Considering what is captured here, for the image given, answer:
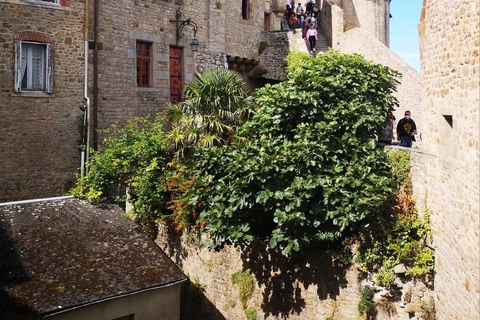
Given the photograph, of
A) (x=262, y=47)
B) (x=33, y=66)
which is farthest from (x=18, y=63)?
(x=262, y=47)

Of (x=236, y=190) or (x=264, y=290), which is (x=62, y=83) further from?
(x=264, y=290)

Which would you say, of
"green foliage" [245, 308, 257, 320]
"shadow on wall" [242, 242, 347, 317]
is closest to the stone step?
"shadow on wall" [242, 242, 347, 317]

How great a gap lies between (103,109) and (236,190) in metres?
6.91

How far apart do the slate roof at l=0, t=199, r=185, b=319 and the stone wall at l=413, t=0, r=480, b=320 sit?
5.77 metres

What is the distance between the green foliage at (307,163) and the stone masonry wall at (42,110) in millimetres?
5292

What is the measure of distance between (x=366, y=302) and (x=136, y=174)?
7175mm

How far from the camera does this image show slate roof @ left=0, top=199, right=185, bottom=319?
10.3m

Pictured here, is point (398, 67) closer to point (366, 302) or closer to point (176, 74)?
point (176, 74)

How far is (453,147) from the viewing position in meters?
8.55

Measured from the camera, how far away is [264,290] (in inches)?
501

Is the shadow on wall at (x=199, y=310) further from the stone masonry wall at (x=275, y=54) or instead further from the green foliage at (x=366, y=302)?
the stone masonry wall at (x=275, y=54)

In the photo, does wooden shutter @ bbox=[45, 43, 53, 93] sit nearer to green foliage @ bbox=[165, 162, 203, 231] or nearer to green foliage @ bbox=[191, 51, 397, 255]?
green foliage @ bbox=[165, 162, 203, 231]

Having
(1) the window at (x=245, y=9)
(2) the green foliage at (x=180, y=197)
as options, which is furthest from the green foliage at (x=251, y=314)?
(1) the window at (x=245, y=9)

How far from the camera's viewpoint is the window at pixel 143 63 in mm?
17578
